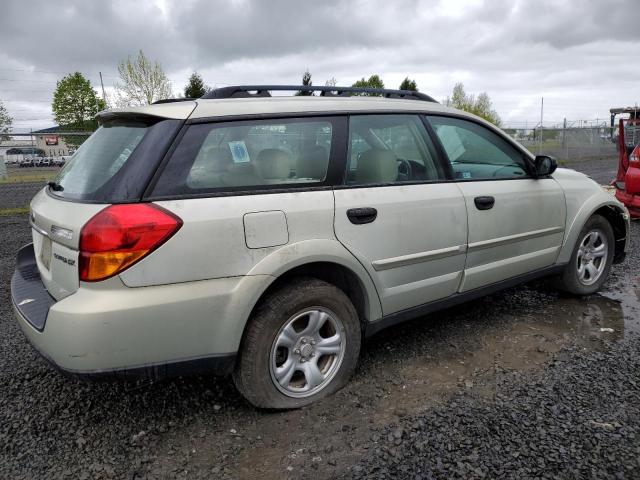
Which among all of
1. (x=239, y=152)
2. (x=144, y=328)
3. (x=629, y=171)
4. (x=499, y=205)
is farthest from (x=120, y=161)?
(x=629, y=171)

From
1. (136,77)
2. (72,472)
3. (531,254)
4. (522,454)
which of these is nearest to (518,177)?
(531,254)

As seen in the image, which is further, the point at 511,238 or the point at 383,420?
the point at 511,238

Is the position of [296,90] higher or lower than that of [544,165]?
higher

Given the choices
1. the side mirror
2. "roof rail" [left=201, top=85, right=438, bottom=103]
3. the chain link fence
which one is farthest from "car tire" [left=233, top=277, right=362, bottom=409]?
the chain link fence

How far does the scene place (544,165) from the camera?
12.1 ft

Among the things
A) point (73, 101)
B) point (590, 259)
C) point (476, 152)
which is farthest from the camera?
point (73, 101)

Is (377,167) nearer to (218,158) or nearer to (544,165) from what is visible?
(218,158)

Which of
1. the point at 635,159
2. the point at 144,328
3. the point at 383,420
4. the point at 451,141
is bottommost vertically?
the point at 383,420

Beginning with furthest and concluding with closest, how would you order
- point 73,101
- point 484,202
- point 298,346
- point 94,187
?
point 73,101 → point 484,202 → point 298,346 → point 94,187

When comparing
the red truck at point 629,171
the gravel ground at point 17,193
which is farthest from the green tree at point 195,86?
the red truck at point 629,171

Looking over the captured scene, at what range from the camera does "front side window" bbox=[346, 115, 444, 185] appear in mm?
2848

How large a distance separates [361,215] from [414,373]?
1060 millimetres

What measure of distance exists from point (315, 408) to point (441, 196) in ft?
4.78

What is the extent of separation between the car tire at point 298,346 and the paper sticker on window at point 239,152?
672mm
